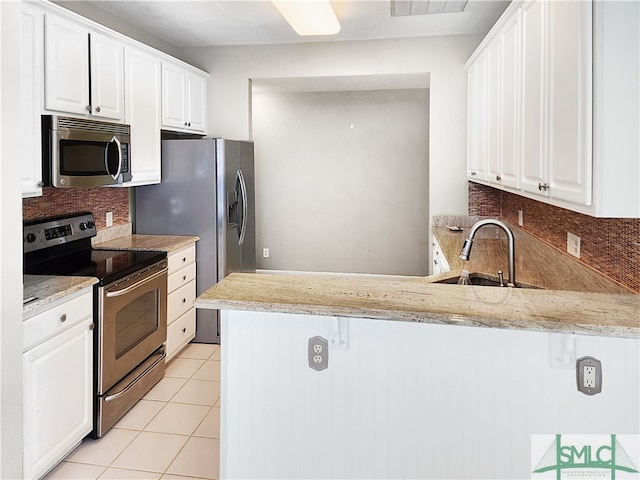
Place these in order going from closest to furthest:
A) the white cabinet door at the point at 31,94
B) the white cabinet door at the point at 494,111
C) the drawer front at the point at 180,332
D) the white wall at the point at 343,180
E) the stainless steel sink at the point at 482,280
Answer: the white cabinet door at the point at 31,94 → the stainless steel sink at the point at 482,280 → the white cabinet door at the point at 494,111 → the drawer front at the point at 180,332 → the white wall at the point at 343,180

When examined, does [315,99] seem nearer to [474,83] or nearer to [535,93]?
[474,83]

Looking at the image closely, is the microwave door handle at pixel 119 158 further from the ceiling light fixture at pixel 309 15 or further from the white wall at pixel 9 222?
the white wall at pixel 9 222

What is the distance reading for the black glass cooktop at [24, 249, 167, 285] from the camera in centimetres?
262

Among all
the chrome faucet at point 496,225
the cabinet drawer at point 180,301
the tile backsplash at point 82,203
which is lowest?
the cabinet drawer at point 180,301

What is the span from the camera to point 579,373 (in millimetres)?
1308

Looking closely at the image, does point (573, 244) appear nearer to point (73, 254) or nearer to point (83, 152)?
point (83, 152)

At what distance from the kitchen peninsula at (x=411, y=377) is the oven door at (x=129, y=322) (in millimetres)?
1300

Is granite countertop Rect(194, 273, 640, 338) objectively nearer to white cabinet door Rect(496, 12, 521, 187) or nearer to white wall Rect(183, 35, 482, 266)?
white cabinet door Rect(496, 12, 521, 187)

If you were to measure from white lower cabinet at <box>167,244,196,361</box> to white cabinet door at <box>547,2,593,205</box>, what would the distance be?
261cm

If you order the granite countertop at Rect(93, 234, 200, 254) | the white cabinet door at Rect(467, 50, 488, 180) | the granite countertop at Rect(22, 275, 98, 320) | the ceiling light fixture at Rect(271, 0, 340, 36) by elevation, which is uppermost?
the ceiling light fixture at Rect(271, 0, 340, 36)

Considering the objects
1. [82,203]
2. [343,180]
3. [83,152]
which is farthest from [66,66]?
[343,180]

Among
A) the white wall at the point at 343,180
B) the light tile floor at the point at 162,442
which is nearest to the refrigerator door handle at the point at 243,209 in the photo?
the light tile floor at the point at 162,442

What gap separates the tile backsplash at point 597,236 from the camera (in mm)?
1771

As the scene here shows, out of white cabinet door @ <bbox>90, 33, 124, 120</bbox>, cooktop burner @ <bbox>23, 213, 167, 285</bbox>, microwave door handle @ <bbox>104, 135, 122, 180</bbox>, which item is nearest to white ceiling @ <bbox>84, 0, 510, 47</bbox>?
white cabinet door @ <bbox>90, 33, 124, 120</bbox>
